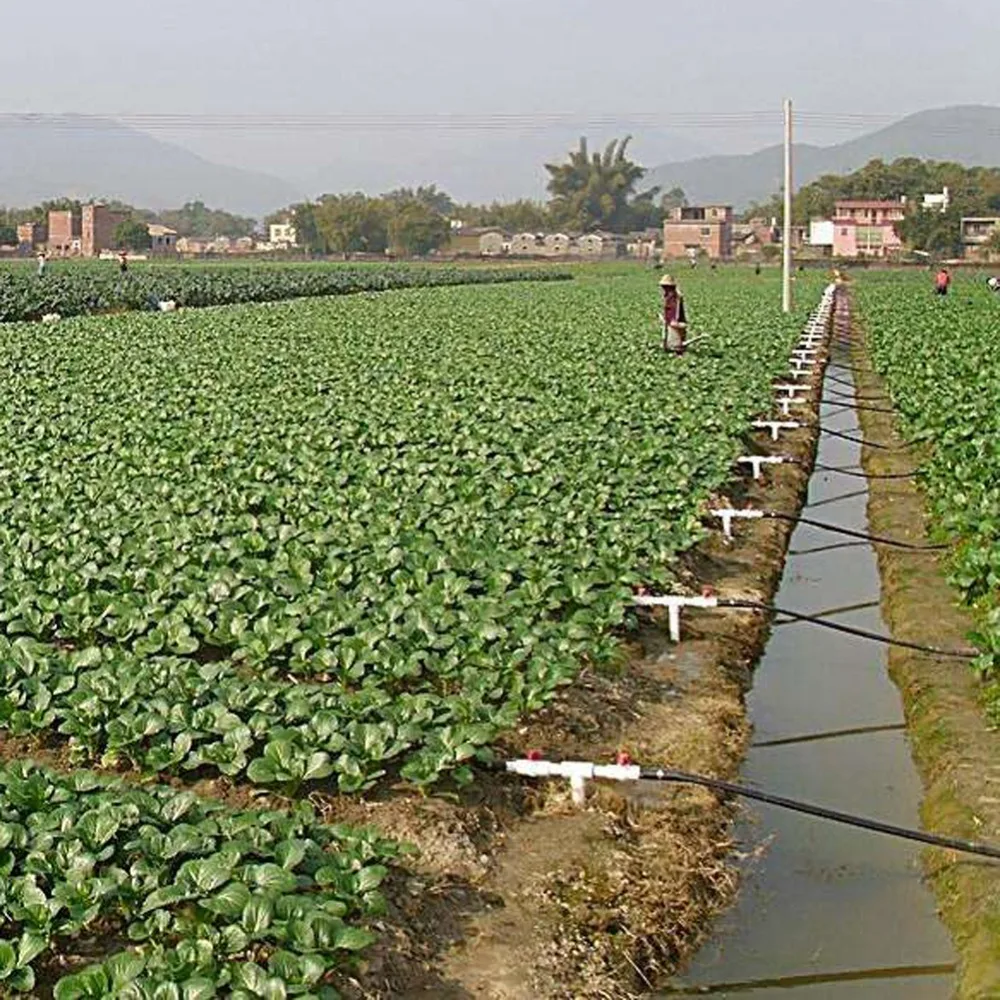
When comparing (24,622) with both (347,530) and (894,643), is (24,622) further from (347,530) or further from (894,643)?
(894,643)

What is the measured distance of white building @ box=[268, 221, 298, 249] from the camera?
153 metres

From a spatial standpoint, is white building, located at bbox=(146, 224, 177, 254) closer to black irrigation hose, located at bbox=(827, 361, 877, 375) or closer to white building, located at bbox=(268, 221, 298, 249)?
white building, located at bbox=(268, 221, 298, 249)

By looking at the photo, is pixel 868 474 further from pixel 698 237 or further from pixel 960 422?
pixel 698 237

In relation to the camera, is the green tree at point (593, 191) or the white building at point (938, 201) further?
the green tree at point (593, 191)

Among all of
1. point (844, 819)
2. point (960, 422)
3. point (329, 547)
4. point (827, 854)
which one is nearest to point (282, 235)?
point (960, 422)

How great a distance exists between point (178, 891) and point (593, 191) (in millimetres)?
158306

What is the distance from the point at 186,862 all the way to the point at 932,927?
113 inches

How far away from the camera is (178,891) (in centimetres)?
475

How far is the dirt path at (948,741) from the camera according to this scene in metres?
5.59

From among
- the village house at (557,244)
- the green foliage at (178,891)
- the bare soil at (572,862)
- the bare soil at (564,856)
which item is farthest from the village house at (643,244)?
the green foliage at (178,891)

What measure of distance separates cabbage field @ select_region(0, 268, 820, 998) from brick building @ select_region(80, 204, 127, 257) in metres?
103

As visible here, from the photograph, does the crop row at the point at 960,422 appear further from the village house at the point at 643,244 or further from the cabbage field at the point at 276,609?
the village house at the point at 643,244

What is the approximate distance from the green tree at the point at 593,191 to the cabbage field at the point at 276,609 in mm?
143330

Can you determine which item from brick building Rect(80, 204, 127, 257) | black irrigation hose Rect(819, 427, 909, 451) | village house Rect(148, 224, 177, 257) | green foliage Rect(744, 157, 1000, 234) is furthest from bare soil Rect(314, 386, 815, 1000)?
green foliage Rect(744, 157, 1000, 234)
